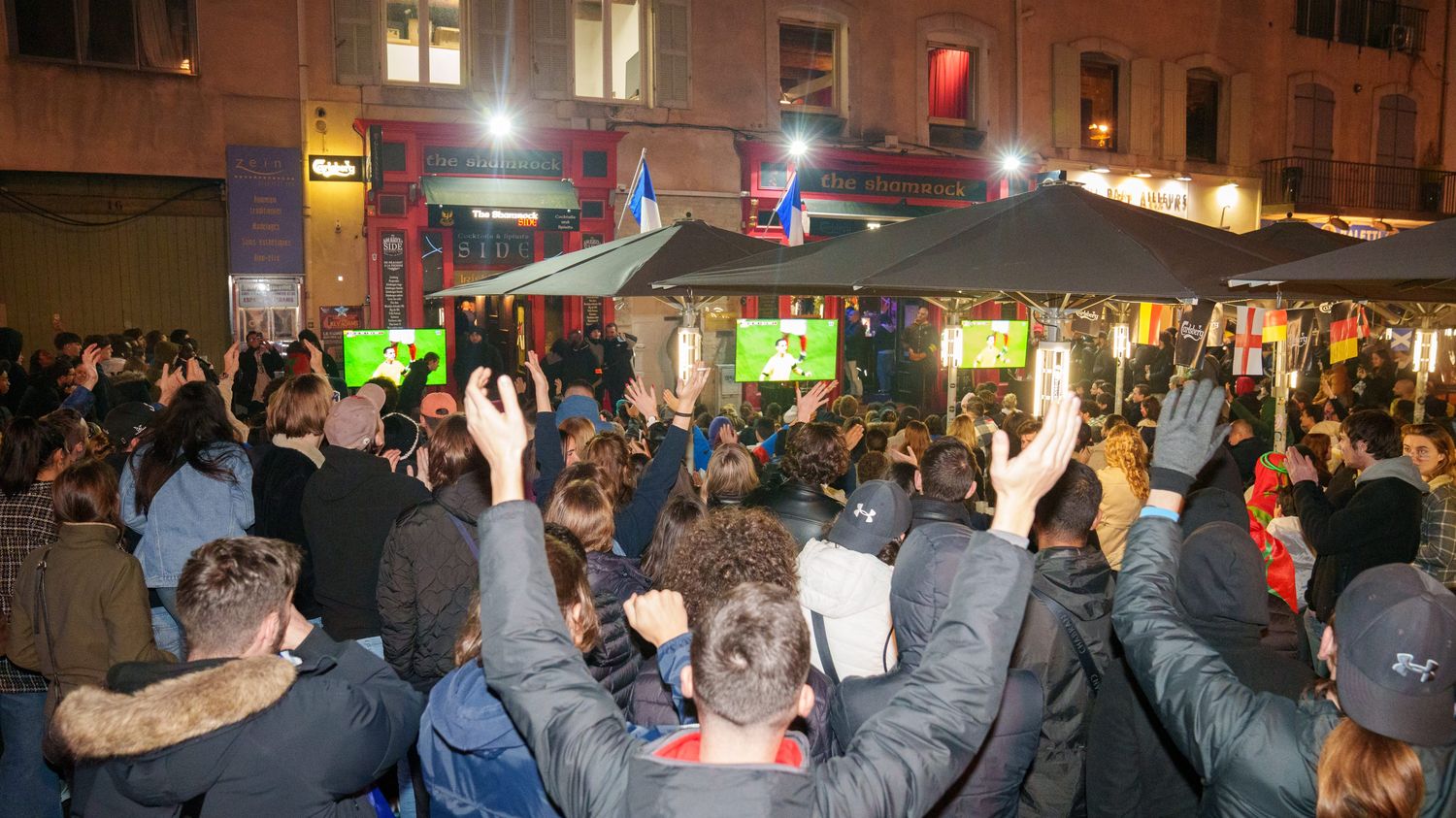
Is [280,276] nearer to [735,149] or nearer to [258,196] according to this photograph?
[258,196]

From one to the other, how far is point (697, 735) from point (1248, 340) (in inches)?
282

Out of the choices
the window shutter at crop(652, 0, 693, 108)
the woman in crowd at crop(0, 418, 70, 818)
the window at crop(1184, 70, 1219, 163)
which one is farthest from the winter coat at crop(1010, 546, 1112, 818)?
the window at crop(1184, 70, 1219, 163)

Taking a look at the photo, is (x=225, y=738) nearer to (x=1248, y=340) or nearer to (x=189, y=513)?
(x=189, y=513)

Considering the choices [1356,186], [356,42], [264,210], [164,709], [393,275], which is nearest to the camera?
[164,709]

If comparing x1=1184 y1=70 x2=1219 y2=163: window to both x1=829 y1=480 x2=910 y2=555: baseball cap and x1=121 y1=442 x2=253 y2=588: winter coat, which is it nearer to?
x1=829 y1=480 x2=910 y2=555: baseball cap

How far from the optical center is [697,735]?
6.29 ft

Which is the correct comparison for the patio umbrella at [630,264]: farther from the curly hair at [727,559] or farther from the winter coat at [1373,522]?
the winter coat at [1373,522]

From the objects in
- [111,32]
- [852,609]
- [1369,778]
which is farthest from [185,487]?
[111,32]

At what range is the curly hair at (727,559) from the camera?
3.01m

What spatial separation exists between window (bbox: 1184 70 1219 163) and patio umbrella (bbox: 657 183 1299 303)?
17.6 meters

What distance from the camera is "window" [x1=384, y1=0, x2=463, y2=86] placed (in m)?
15.5

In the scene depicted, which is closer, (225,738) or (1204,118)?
(225,738)

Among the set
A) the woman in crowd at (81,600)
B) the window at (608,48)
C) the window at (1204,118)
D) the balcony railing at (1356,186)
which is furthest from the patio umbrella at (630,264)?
the balcony railing at (1356,186)

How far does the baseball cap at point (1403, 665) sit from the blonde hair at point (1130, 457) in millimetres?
3373
